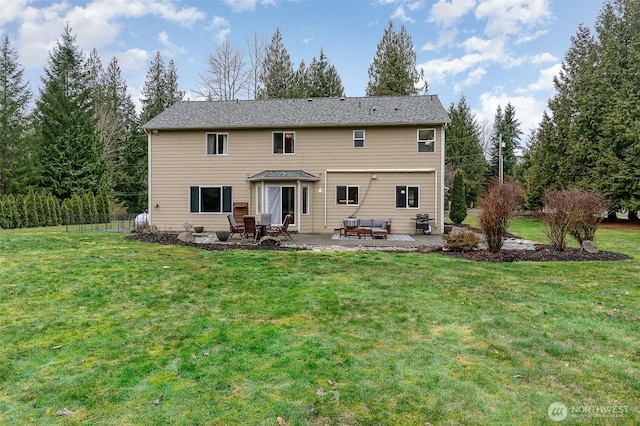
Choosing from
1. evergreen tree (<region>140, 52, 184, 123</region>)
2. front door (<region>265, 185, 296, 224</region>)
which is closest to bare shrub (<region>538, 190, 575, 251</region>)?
front door (<region>265, 185, 296, 224</region>)

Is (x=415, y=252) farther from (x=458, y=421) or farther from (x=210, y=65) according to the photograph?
(x=210, y=65)

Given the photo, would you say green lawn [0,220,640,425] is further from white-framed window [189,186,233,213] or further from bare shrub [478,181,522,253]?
white-framed window [189,186,233,213]

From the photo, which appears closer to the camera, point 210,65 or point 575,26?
point 575,26

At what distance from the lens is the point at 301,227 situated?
15500mm

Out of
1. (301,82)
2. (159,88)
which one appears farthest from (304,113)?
(159,88)

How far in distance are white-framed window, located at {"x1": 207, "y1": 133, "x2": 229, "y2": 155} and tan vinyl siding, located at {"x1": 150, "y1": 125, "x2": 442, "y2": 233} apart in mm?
→ 181

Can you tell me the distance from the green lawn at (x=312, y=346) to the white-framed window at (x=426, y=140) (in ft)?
30.4

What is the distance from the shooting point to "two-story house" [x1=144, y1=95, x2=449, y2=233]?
50.0ft

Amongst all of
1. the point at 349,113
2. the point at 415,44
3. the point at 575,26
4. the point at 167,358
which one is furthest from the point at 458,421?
the point at 415,44

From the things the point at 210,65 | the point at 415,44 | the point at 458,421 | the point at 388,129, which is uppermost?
the point at 415,44

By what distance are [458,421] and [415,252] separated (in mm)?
7531

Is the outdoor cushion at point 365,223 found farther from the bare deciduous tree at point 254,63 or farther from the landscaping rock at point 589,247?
the bare deciduous tree at point 254,63

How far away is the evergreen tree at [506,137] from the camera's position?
40969 millimetres

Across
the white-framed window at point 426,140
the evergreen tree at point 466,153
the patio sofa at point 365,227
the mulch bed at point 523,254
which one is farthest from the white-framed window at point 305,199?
the evergreen tree at point 466,153
